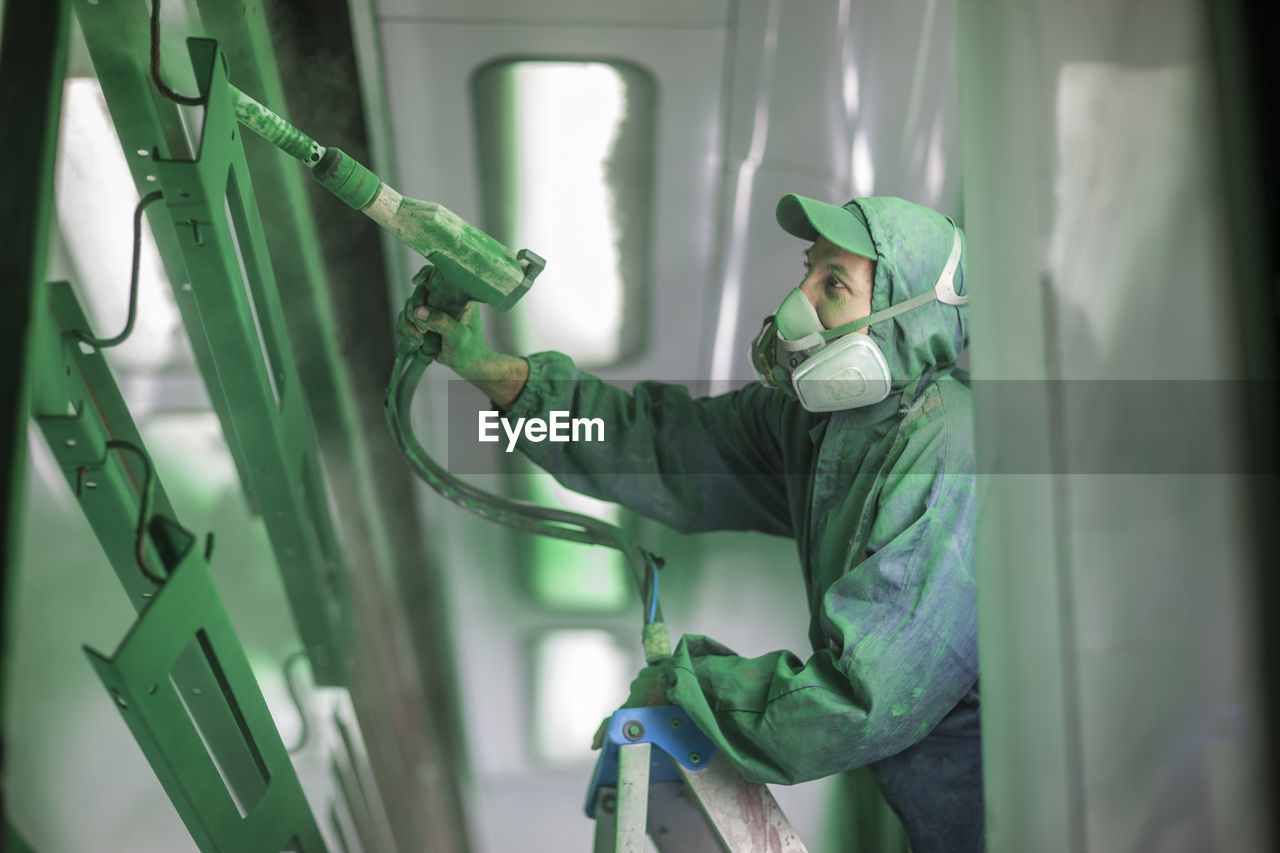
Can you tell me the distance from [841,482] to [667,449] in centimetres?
31

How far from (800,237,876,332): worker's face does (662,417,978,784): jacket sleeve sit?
23 centimetres

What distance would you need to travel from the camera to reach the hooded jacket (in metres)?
1.25

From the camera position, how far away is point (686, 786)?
140cm

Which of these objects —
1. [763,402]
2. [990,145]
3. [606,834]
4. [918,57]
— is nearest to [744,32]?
[918,57]

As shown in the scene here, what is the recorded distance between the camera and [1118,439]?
2.63 feet

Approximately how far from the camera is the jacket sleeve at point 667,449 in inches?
64.8

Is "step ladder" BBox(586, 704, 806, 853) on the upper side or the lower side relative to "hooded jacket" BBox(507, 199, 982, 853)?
lower

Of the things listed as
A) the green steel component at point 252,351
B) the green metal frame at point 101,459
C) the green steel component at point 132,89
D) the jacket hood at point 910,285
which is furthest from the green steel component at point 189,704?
the jacket hood at point 910,285

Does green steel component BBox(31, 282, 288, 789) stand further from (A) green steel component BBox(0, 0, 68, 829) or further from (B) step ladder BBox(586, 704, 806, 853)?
(B) step ladder BBox(586, 704, 806, 853)

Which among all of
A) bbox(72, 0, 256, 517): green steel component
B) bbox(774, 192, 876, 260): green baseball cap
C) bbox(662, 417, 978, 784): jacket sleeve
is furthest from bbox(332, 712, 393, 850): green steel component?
bbox(774, 192, 876, 260): green baseball cap

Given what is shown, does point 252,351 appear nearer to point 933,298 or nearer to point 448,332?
point 448,332

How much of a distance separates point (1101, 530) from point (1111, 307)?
0.17 metres

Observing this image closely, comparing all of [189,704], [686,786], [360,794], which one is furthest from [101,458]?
[360,794]

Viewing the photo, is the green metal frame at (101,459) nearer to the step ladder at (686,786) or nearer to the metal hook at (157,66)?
the metal hook at (157,66)
